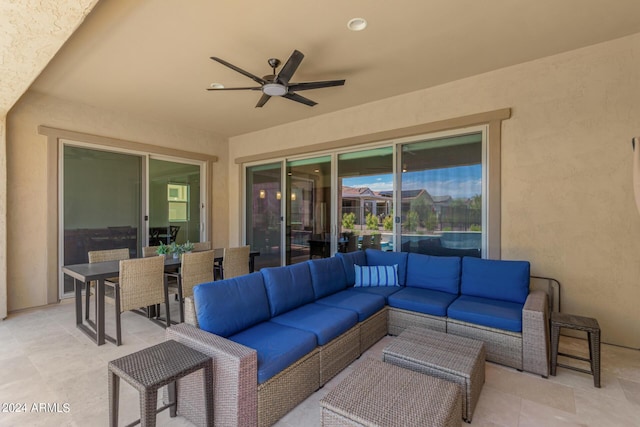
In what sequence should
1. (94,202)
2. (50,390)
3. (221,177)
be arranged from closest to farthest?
(50,390) < (94,202) < (221,177)

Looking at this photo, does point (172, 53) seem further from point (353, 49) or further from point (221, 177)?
point (221, 177)

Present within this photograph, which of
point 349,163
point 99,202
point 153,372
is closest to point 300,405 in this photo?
point 153,372

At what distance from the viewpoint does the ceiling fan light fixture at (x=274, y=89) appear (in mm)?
3064

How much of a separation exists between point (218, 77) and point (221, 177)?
3152 mm

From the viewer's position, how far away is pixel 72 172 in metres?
4.67

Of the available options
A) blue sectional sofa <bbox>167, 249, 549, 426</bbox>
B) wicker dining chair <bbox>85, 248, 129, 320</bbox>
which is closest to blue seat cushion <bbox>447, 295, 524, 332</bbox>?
blue sectional sofa <bbox>167, 249, 549, 426</bbox>

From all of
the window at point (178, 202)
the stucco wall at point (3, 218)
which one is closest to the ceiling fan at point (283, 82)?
the stucco wall at point (3, 218)

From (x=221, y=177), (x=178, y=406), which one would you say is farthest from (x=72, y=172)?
(x=178, y=406)

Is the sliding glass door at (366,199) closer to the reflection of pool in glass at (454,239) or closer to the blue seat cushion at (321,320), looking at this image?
the reflection of pool in glass at (454,239)

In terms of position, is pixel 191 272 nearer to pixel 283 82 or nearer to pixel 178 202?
pixel 283 82

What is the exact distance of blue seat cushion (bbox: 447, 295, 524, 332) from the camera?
265 centimetres

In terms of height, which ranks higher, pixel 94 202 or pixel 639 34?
pixel 639 34

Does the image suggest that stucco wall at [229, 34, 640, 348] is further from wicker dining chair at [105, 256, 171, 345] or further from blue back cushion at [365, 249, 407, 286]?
wicker dining chair at [105, 256, 171, 345]

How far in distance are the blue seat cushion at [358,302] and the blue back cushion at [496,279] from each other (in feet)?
3.28
